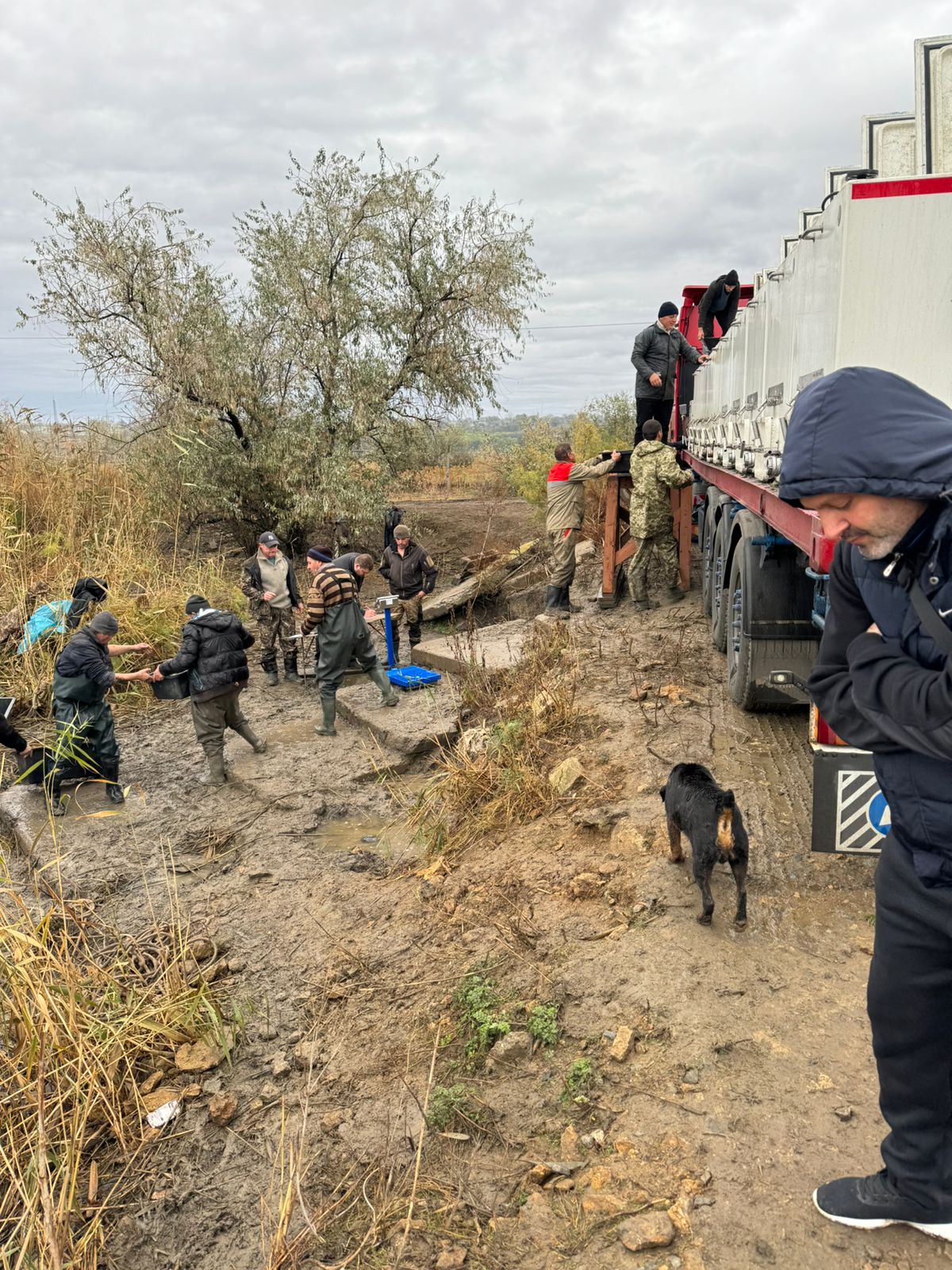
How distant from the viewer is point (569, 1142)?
103 inches

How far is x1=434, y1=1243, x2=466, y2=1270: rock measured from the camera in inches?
88.7

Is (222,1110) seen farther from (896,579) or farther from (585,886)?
(896,579)

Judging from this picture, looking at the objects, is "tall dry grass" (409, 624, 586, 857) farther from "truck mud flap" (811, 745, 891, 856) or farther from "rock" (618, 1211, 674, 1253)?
"rock" (618, 1211, 674, 1253)

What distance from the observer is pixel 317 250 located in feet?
44.1

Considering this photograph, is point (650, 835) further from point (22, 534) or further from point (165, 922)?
point (22, 534)

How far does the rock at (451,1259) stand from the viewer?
2.25 metres

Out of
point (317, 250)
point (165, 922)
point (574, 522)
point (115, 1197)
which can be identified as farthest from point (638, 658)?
point (317, 250)

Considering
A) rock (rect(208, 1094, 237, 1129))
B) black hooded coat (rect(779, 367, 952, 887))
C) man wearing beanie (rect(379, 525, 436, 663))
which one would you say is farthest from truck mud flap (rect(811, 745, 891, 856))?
man wearing beanie (rect(379, 525, 436, 663))

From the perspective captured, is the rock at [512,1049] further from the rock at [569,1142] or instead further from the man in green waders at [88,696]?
the man in green waders at [88,696]

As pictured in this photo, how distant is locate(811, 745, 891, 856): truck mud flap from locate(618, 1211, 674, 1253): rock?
4.24 feet

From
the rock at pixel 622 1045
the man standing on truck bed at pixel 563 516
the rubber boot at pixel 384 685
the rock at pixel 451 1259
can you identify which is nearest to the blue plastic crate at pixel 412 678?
the rubber boot at pixel 384 685

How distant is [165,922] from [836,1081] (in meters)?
3.33

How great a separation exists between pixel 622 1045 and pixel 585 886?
1191 mm

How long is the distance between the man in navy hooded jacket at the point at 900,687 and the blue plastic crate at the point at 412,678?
6775mm
